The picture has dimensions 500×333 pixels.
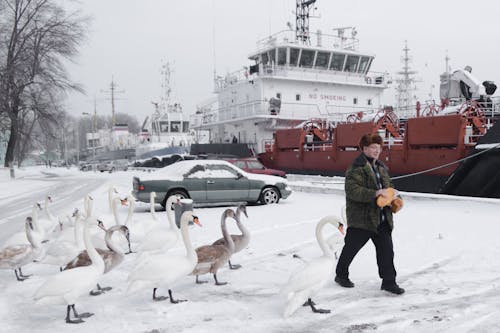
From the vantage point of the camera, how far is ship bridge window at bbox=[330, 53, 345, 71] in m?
28.5

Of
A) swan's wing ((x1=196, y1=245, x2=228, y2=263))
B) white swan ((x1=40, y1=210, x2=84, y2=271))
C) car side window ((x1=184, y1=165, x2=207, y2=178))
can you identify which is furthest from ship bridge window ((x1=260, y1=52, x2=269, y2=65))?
swan's wing ((x1=196, y1=245, x2=228, y2=263))

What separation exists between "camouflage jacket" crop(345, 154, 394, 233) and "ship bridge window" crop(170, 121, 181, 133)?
169 ft

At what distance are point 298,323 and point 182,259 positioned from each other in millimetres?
1430

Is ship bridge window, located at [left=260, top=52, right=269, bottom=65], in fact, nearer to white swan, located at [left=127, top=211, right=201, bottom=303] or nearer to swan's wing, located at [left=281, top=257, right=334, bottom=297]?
white swan, located at [left=127, top=211, right=201, bottom=303]

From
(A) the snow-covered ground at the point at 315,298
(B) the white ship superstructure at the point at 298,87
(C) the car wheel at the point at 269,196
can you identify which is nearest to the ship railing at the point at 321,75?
(B) the white ship superstructure at the point at 298,87

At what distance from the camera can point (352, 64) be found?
29.2 m

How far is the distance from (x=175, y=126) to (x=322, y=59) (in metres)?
Answer: 30.3

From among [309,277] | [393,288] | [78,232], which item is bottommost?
[393,288]

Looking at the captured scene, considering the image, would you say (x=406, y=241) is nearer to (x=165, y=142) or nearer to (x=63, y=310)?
(x=63, y=310)

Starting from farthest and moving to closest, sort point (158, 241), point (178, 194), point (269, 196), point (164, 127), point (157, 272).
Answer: point (164, 127) → point (269, 196) → point (178, 194) → point (158, 241) → point (157, 272)

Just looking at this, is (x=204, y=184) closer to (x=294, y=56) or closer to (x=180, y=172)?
(x=180, y=172)

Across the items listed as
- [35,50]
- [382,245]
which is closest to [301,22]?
[35,50]

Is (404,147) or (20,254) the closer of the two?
(20,254)

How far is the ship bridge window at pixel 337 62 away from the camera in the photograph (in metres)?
28.5
